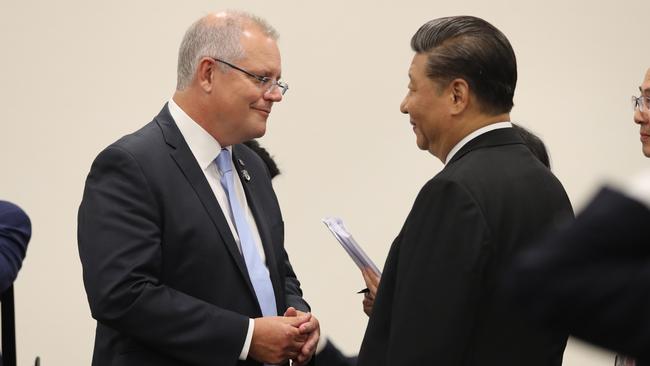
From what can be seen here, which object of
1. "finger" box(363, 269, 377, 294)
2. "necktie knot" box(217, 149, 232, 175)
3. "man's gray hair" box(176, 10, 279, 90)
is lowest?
"finger" box(363, 269, 377, 294)

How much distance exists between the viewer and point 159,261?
2.16 m

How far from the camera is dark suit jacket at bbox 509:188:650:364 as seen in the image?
34.3 inches

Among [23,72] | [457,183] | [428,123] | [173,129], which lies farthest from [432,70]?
[23,72]

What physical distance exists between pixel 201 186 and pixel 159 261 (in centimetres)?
22

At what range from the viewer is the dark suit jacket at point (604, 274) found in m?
0.87

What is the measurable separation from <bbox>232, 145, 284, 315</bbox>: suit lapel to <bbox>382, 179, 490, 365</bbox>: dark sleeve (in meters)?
0.70

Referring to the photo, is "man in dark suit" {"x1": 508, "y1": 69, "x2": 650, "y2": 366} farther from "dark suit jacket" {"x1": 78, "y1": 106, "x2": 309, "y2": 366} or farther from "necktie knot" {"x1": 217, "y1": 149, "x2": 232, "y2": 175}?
"necktie knot" {"x1": 217, "y1": 149, "x2": 232, "y2": 175}

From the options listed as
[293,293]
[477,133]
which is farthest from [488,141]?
[293,293]

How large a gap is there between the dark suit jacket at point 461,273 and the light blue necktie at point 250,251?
1.76ft

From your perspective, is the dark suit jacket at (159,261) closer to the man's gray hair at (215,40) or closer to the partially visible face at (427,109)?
the man's gray hair at (215,40)

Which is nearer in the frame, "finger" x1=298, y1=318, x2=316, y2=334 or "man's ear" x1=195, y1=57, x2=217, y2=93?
"finger" x1=298, y1=318, x2=316, y2=334

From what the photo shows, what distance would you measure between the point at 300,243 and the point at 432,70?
8.11 ft

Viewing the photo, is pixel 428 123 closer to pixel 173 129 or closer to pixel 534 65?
pixel 173 129

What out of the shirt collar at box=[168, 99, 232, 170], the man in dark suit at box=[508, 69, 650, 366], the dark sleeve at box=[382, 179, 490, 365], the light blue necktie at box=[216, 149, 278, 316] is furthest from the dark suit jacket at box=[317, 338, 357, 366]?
the man in dark suit at box=[508, 69, 650, 366]
